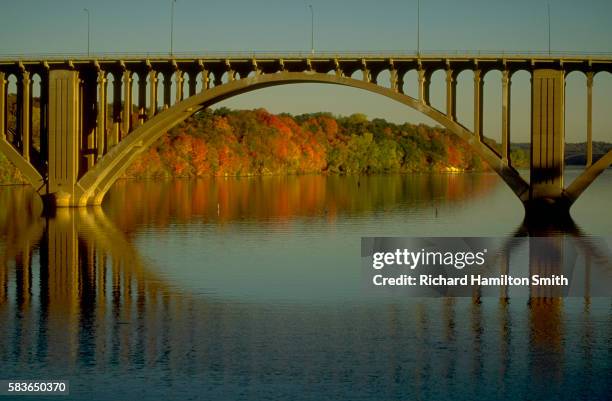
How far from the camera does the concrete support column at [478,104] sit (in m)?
55.1

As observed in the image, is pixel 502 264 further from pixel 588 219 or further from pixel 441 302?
pixel 588 219

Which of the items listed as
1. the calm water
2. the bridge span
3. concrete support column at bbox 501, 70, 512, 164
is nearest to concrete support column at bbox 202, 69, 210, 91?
the bridge span

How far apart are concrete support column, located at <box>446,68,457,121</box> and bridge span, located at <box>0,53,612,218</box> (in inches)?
2.0

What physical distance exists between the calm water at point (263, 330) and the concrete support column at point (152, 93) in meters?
14.9

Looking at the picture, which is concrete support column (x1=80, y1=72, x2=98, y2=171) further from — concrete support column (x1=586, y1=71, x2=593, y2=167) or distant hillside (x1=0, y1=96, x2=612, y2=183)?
distant hillside (x1=0, y1=96, x2=612, y2=183)

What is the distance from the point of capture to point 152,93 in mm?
57875

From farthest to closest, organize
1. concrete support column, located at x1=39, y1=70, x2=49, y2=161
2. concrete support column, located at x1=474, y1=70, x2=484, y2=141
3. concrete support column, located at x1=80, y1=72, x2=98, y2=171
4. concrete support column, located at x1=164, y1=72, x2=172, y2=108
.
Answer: concrete support column, located at x1=80, y1=72, x2=98, y2=171
concrete support column, located at x1=39, y1=70, x2=49, y2=161
concrete support column, located at x1=164, y1=72, x2=172, y2=108
concrete support column, located at x1=474, y1=70, x2=484, y2=141

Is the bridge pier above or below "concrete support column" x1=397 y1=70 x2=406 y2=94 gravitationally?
below

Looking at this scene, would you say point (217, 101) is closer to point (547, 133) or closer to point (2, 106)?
point (2, 106)

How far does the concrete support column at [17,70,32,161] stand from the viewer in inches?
2312

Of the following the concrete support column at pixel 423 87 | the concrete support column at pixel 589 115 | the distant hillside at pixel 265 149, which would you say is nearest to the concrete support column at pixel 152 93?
the concrete support column at pixel 423 87

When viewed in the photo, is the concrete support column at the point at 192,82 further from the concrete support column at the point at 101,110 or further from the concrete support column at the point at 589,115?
the concrete support column at the point at 589,115

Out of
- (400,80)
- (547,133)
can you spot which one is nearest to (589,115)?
(547,133)

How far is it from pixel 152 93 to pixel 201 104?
2.75 metres
